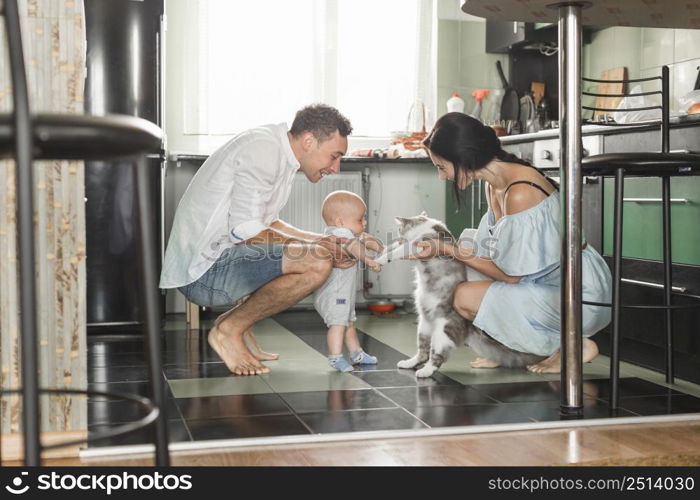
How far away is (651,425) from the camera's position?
233cm

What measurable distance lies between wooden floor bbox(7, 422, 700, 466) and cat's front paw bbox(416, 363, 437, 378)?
32.4 inches

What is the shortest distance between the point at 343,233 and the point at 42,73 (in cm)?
150

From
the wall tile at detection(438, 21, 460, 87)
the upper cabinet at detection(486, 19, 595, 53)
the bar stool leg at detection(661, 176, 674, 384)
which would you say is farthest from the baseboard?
the wall tile at detection(438, 21, 460, 87)

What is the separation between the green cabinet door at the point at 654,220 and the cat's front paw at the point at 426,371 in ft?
3.01

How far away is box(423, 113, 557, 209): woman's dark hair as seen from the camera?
125 inches

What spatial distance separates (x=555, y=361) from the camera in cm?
325

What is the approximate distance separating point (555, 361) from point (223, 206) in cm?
133

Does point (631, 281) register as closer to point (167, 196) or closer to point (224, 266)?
point (224, 266)

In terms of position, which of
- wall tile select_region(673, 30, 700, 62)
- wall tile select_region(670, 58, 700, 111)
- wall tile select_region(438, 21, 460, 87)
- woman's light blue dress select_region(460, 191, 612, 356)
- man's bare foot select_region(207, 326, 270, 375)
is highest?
wall tile select_region(438, 21, 460, 87)

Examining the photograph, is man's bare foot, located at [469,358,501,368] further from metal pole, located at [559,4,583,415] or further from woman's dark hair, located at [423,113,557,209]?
metal pole, located at [559,4,583,415]

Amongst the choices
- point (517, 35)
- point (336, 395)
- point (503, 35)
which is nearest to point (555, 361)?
point (336, 395)

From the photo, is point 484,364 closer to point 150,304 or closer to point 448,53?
point 150,304

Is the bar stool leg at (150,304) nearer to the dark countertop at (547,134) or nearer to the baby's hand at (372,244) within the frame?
the baby's hand at (372,244)
